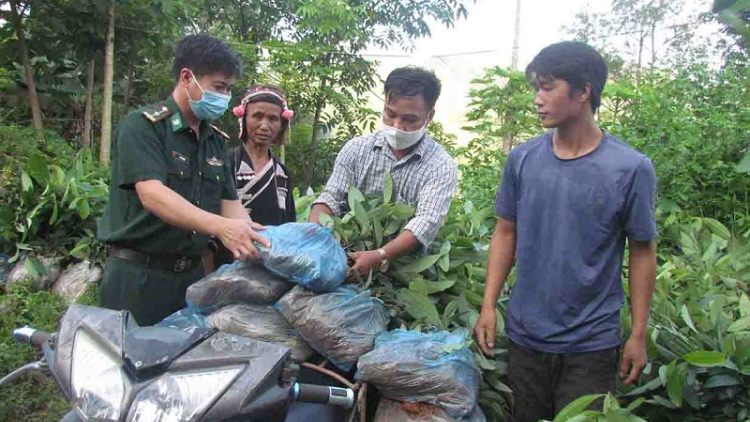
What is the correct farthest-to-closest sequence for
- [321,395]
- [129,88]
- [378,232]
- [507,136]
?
[129,88] → [507,136] → [378,232] → [321,395]

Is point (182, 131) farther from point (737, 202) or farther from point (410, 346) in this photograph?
point (737, 202)

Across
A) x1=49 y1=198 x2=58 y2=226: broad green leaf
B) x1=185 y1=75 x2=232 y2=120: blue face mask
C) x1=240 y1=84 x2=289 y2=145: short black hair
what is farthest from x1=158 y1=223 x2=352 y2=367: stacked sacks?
x1=49 y1=198 x2=58 y2=226: broad green leaf

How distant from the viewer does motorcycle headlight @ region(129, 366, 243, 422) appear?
1.28 meters

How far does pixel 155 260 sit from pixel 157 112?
0.57 m

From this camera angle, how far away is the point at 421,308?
2.14 m

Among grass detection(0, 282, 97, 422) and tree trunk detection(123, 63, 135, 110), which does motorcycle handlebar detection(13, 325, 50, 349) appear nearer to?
grass detection(0, 282, 97, 422)

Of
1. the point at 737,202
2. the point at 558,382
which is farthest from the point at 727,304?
the point at 737,202

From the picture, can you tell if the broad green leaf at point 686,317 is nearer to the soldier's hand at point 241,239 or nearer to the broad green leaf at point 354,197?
the broad green leaf at point 354,197

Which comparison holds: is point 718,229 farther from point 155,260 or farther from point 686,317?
point 155,260

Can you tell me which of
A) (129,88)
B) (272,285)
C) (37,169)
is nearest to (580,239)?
(272,285)

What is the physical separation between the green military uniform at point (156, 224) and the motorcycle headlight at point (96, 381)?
94cm

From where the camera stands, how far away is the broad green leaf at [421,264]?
234cm

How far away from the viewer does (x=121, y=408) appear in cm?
128

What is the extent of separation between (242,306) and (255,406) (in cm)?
65
